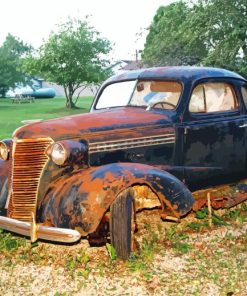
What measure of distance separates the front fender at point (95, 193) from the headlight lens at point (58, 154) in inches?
7.1

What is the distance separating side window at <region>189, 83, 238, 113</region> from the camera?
5625 millimetres

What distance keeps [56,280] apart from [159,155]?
5.40 ft

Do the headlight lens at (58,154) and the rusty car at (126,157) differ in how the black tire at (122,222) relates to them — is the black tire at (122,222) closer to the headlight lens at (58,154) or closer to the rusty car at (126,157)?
the rusty car at (126,157)

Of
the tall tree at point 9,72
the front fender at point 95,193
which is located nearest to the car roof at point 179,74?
the front fender at point 95,193

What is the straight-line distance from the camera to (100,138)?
4695 mm

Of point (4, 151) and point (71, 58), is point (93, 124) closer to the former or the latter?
point (4, 151)

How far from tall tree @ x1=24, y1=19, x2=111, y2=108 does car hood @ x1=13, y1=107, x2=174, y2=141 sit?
99.2 feet

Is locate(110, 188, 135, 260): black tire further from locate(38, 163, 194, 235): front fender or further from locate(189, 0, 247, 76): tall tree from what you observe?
locate(189, 0, 247, 76): tall tree

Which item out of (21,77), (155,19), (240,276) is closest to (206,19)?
(240,276)

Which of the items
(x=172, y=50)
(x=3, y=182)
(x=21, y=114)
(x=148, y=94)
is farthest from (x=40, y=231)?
(x=21, y=114)

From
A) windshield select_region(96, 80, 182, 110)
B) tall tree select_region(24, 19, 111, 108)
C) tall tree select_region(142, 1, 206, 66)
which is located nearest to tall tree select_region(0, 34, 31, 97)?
tall tree select_region(24, 19, 111, 108)

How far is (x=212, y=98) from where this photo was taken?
5820 millimetres

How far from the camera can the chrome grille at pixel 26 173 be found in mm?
4441

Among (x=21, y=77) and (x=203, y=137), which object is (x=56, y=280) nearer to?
(x=203, y=137)
